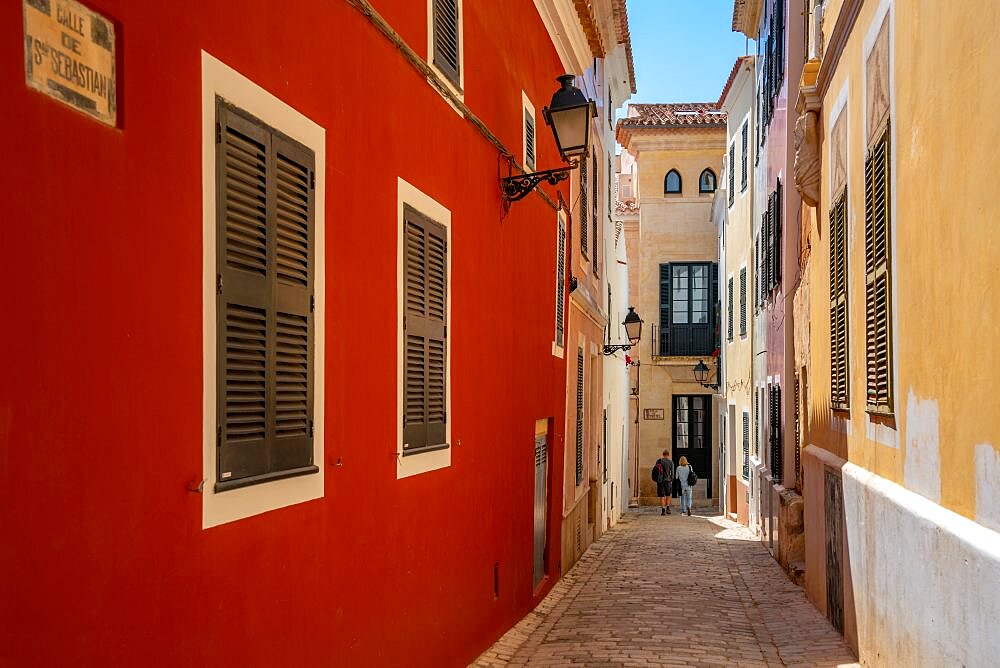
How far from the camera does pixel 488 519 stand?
9.27 metres

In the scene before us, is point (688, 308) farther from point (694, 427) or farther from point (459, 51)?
point (459, 51)

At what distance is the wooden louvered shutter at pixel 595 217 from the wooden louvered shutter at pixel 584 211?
94 centimetres

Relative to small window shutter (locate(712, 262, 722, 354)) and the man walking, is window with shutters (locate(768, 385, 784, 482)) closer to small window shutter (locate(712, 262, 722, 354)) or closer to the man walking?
the man walking

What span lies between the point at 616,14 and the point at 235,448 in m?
15.8

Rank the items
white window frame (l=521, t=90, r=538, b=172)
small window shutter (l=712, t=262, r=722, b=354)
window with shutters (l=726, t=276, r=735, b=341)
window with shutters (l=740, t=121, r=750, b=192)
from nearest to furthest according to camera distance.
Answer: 1. white window frame (l=521, t=90, r=538, b=172)
2. window with shutters (l=740, t=121, r=750, b=192)
3. window with shutters (l=726, t=276, r=735, b=341)
4. small window shutter (l=712, t=262, r=722, b=354)

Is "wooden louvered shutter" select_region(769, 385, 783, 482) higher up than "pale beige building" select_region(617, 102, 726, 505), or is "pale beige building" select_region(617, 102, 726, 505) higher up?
"pale beige building" select_region(617, 102, 726, 505)

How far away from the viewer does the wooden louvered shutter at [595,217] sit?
18734 millimetres

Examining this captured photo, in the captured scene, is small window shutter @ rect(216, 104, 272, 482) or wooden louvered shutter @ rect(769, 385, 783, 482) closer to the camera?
small window shutter @ rect(216, 104, 272, 482)

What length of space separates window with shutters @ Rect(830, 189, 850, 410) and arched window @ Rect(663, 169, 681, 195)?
87.8 ft

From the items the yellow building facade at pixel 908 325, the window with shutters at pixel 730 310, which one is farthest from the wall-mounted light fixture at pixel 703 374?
the yellow building facade at pixel 908 325

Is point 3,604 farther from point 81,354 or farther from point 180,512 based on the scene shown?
point 180,512

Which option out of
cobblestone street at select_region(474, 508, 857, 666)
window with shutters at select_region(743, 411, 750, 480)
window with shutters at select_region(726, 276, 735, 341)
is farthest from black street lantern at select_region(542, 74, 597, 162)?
window with shutters at select_region(726, 276, 735, 341)

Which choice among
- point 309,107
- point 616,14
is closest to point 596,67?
point 616,14

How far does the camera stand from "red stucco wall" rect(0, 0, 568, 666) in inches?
118
